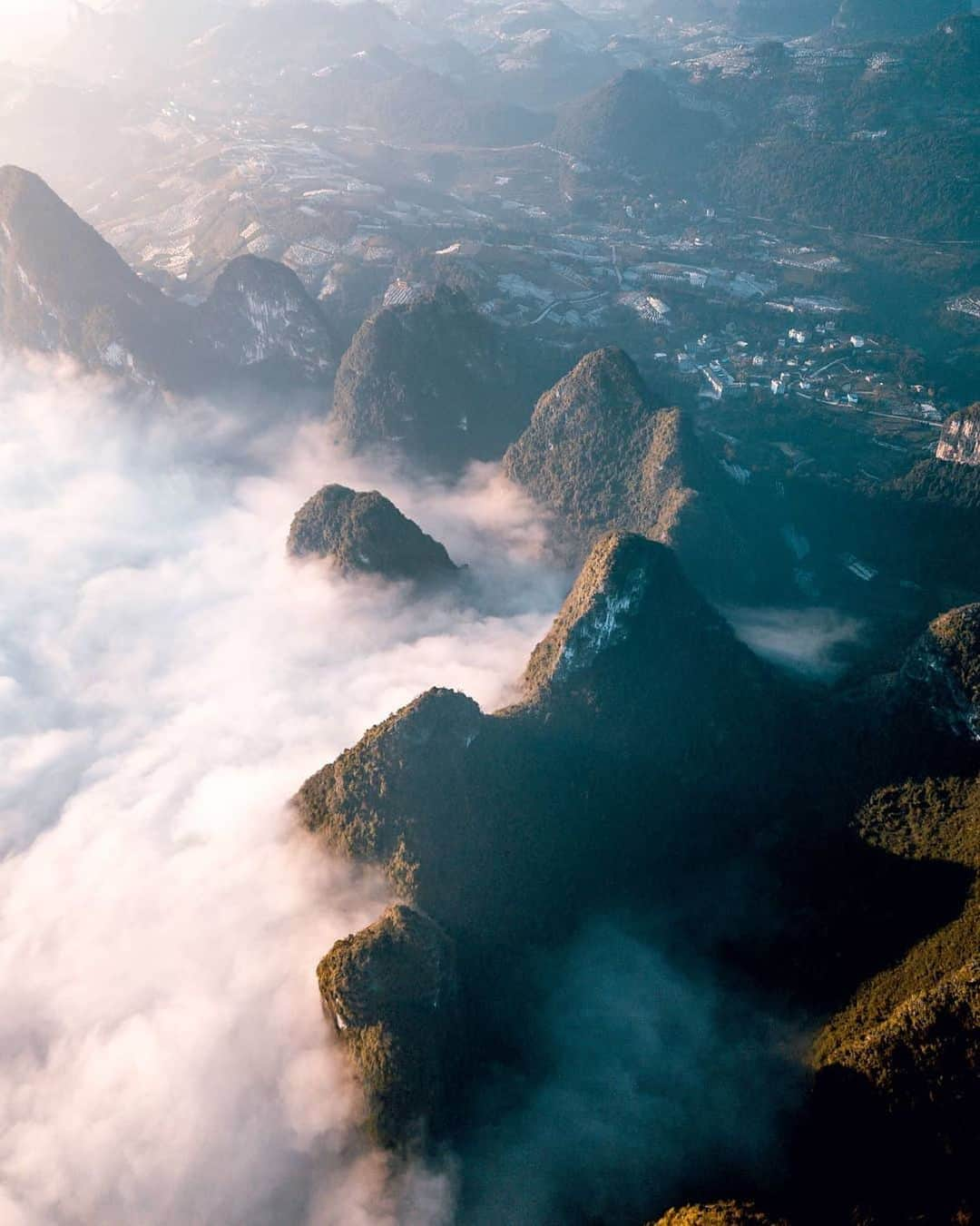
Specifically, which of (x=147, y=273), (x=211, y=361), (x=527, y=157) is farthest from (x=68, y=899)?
(x=527, y=157)

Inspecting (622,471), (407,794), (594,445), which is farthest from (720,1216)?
(594,445)

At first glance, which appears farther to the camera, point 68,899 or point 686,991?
point 68,899

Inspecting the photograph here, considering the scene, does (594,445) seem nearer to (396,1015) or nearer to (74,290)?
(396,1015)

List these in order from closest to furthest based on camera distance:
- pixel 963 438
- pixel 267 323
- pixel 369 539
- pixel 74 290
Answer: pixel 369 539 < pixel 963 438 < pixel 74 290 < pixel 267 323

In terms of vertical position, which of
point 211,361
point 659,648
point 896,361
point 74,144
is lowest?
point 896,361

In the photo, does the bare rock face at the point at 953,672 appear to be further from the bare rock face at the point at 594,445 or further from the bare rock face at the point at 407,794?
the bare rock face at the point at 594,445

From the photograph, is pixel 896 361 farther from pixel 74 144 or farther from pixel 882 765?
pixel 74 144

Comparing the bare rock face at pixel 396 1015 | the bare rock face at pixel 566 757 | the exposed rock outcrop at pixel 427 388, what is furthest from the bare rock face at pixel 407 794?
the exposed rock outcrop at pixel 427 388
